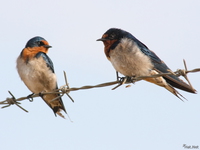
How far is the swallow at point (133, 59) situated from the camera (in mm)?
5289

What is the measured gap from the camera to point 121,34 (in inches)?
224

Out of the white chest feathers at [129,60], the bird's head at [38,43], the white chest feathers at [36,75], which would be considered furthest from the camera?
the bird's head at [38,43]

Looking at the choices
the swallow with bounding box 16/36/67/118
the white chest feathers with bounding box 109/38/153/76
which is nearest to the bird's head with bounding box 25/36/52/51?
the swallow with bounding box 16/36/67/118

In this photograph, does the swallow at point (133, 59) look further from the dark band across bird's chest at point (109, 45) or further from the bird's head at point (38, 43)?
the bird's head at point (38, 43)

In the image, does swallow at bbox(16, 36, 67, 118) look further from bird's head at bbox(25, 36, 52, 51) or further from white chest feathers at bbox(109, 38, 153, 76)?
white chest feathers at bbox(109, 38, 153, 76)

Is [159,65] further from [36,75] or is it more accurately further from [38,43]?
[38,43]

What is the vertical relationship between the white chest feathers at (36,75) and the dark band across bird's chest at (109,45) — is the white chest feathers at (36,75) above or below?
below

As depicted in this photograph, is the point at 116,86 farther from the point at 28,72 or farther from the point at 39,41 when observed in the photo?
the point at 39,41

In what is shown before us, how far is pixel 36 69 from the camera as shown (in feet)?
19.9

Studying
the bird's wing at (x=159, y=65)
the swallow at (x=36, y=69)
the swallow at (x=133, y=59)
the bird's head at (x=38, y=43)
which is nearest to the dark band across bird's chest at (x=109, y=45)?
the swallow at (x=133, y=59)

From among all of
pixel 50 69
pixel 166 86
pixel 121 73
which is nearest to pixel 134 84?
pixel 121 73

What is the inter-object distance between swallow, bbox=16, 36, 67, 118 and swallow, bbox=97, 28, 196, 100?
91 centimetres

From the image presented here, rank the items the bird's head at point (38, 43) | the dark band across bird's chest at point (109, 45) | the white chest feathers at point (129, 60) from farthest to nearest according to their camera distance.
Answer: the bird's head at point (38, 43), the dark band across bird's chest at point (109, 45), the white chest feathers at point (129, 60)

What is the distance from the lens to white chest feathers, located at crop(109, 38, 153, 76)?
5277 millimetres
